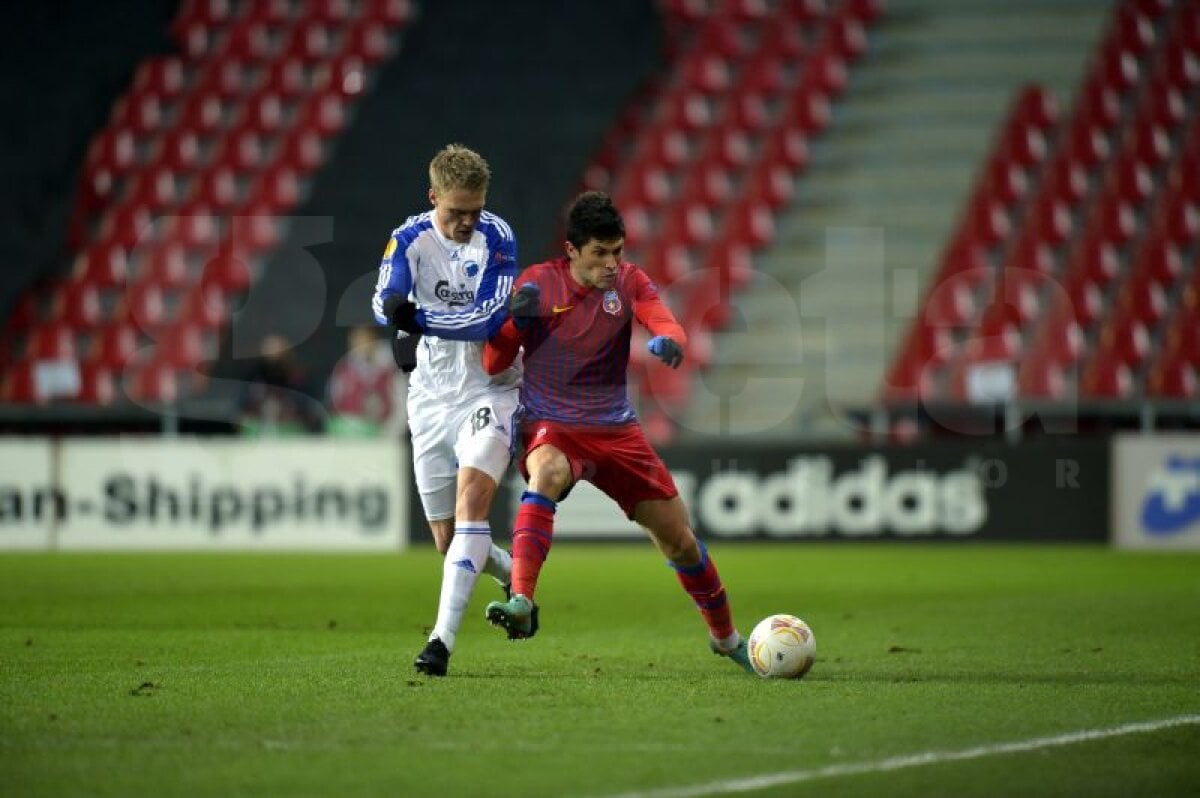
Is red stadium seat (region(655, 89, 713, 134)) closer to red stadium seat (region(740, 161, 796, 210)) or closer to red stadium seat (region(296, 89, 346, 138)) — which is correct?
red stadium seat (region(740, 161, 796, 210))

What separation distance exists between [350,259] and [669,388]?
426 cm

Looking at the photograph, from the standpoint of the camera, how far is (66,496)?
17.2 meters

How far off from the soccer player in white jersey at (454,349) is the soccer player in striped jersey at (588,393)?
0.46ft

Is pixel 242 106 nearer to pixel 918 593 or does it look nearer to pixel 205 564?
pixel 205 564

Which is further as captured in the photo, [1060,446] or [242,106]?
[242,106]

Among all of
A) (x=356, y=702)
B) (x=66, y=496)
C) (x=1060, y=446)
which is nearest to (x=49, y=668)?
(x=356, y=702)

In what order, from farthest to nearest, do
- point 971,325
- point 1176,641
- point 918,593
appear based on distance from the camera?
1. point 971,325
2. point 918,593
3. point 1176,641

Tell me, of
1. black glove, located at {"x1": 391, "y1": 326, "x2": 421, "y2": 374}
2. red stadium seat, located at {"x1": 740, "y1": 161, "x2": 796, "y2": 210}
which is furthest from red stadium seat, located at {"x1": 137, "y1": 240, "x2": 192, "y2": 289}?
black glove, located at {"x1": 391, "y1": 326, "x2": 421, "y2": 374}

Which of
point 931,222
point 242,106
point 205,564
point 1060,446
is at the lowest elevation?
point 205,564

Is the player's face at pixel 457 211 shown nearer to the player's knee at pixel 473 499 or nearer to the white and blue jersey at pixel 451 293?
the white and blue jersey at pixel 451 293

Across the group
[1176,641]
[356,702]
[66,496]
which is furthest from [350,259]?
[356,702]

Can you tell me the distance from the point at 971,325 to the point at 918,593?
7.21 meters

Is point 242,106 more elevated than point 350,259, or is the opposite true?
point 242,106

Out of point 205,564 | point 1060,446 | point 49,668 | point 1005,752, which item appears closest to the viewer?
point 1005,752
